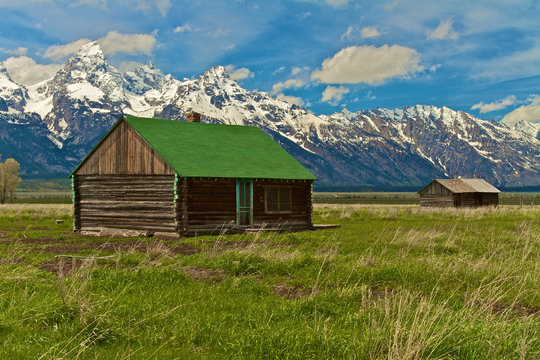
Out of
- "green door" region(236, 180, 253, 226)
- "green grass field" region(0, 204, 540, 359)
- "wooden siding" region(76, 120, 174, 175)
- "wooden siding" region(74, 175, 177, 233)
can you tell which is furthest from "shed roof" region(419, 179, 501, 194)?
"green grass field" region(0, 204, 540, 359)

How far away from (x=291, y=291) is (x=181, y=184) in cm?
1597

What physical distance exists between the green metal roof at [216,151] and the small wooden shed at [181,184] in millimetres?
71

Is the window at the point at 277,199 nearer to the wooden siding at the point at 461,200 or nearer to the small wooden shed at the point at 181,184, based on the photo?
the small wooden shed at the point at 181,184

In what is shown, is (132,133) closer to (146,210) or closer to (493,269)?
(146,210)

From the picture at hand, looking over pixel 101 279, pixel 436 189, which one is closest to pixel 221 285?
pixel 101 279

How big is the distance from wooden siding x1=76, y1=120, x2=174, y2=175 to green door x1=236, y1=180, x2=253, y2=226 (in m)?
4.20

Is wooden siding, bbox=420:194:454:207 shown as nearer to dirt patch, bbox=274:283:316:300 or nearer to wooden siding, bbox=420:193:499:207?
wooden siding, bbox=420:193:499:207

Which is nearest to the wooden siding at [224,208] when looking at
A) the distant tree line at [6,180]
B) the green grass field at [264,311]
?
the green grass field at [264,311]

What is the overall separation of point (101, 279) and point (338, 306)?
5076mm

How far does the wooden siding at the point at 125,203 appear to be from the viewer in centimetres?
2516

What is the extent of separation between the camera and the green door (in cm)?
2659

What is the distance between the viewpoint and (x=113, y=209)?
27.3 metres

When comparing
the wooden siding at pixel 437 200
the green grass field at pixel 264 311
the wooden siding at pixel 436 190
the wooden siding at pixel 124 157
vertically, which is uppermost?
the wooden siding at pixel 124 157

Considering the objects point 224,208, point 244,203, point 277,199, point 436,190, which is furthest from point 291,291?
point 436,190
